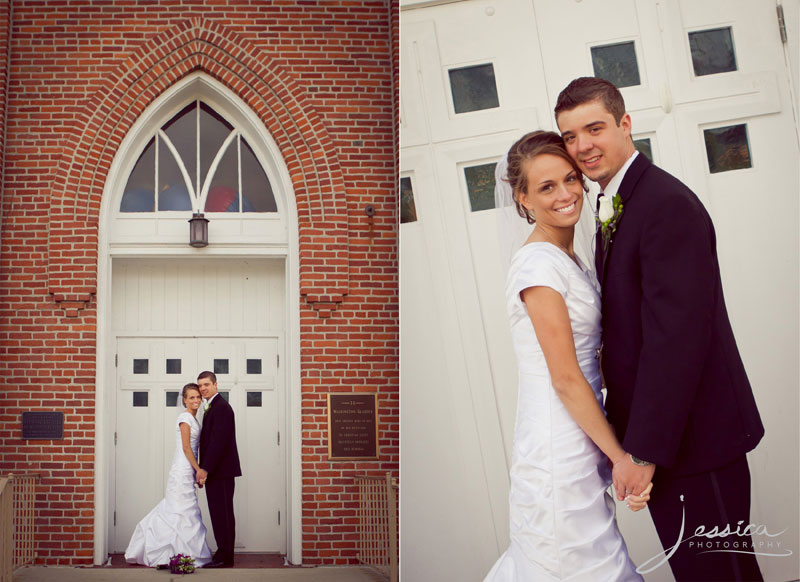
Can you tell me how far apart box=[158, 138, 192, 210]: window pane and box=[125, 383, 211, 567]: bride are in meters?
1.88

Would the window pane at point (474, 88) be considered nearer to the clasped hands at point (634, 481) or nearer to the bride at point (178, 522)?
the clasped hands at point (634, 481)

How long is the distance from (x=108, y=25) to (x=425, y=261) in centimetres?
443

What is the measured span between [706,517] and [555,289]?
1.00 m

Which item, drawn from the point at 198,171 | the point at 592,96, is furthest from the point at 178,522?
the point at 592,96

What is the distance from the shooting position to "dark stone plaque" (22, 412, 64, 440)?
5809mm

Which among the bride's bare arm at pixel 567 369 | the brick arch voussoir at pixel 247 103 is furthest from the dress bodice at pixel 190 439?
the bride's bare arm at pixel 567 369

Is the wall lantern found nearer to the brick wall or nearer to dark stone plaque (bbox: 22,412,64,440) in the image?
the brick wall

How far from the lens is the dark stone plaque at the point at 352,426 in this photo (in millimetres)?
5941

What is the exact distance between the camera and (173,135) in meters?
6.45

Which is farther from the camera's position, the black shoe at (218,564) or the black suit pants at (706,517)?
the black shoe at (218,564)

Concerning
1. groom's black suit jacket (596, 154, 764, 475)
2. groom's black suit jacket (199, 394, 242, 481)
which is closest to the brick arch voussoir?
groom's black suit jacket (199, 394, 242, 481)

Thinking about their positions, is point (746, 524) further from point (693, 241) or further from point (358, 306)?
point (358, 306)

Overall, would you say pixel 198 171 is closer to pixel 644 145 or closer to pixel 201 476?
pixel 201 476

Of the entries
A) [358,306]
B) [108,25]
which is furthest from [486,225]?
[108,25]
